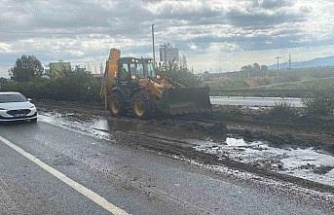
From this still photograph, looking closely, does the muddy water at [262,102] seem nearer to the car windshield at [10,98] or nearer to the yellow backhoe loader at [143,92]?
the yellow backhoe loader at [143,92]

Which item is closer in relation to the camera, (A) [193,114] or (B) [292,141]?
(B) [292,141]

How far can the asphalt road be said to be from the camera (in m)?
6.27

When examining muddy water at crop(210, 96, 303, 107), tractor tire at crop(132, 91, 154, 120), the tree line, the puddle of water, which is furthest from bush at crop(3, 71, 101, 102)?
the puddle of water

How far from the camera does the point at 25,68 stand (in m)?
78.7

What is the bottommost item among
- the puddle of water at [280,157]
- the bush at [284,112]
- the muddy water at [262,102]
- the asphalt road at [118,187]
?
the puddle of water at [280,157]

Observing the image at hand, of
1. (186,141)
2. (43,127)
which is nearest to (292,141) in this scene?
(186,141)

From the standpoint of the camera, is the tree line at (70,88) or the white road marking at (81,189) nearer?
the white road marking at (81,189)

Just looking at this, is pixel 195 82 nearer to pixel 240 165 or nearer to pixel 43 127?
pixel 43 127

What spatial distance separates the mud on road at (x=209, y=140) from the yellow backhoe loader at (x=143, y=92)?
0.64 m

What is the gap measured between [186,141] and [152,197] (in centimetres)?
590

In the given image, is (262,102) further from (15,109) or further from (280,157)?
(280,157)

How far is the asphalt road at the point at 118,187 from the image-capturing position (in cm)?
627

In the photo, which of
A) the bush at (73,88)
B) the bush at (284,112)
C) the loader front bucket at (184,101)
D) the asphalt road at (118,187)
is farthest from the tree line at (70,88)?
the asphalt road at (118,187)

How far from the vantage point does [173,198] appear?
6793 millimetres
